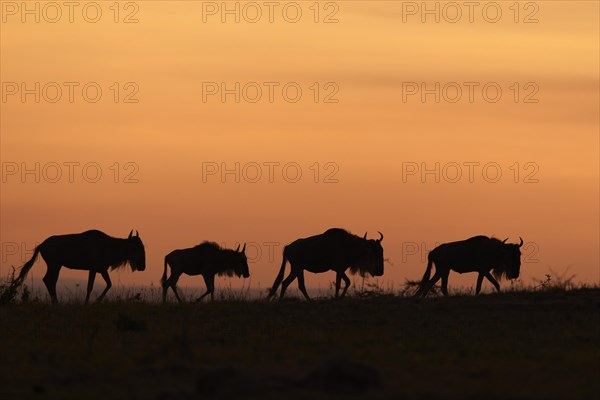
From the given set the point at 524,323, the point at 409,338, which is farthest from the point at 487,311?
the point at 409,338

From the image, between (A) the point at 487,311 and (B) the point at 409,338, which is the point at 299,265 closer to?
(A) the point at 487,311

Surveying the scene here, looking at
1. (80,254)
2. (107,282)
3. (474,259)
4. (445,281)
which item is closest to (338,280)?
(445,281)

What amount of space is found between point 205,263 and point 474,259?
6.87 metres

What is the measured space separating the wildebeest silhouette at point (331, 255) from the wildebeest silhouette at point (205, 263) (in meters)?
2.22

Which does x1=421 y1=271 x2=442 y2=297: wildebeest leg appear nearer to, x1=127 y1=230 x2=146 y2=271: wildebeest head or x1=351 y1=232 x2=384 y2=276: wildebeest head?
x1=351 y1=232 x2=384 y2=276: wildebeest head

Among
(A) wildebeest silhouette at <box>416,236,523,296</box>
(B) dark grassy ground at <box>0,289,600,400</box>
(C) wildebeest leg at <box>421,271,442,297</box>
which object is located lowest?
(B) dark grassy ground at <box>0,289,600,400</box>

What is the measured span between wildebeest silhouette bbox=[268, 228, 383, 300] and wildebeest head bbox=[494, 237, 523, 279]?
2.95 m

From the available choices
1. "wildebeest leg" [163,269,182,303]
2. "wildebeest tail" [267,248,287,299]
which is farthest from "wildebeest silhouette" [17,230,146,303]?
"wildebeest tail" [267,248,287,299]

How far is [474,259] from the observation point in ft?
99.0

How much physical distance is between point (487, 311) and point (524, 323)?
1.29 metres

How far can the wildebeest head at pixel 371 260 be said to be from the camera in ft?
99.0

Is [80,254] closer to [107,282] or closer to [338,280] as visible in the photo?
[107,282]

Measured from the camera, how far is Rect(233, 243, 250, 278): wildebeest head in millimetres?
32594

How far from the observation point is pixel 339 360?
14.0 m
